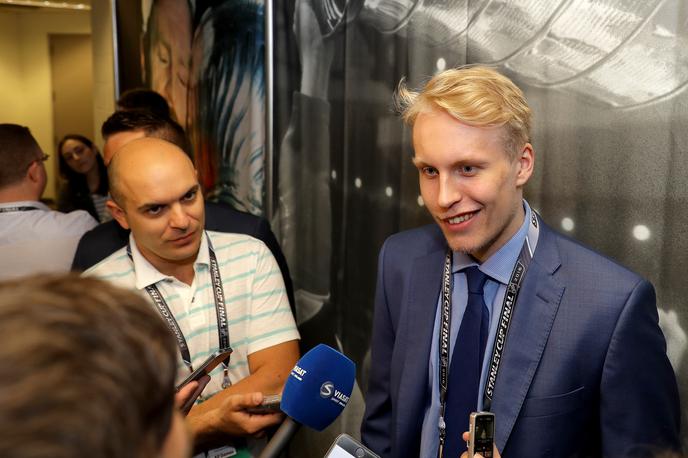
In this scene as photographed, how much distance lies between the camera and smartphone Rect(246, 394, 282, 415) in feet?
5.59

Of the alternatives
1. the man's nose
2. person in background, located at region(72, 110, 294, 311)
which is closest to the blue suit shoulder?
the man's nose

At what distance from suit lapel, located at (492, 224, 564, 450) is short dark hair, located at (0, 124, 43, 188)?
2639mm

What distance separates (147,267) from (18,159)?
168 centimetres

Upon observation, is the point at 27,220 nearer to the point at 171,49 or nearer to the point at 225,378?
the point at 225,378

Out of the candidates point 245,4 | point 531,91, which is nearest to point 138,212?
point 531,91

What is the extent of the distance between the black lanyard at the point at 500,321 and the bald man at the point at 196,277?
51 centimetres

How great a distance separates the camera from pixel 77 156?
19.3 feet

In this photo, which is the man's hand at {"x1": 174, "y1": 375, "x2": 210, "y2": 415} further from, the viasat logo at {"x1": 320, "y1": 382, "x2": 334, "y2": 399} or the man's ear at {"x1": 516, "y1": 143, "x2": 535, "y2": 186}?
the man's ear at {"x1": 516, "y1": 143, "x2": 535, "y2": 186}

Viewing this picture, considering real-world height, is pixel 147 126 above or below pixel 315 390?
above

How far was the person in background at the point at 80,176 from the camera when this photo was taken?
584cm

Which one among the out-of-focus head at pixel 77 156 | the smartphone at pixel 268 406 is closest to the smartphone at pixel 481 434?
the smartphone at pixel 268 406

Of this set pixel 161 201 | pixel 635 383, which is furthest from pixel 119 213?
pixel 635 383

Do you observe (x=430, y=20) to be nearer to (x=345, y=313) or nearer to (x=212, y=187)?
(x=345, y=313)

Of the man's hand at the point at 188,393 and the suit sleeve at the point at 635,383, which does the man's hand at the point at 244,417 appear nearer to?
the man's hand at the point at 188,393
